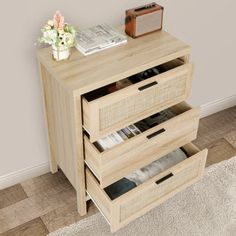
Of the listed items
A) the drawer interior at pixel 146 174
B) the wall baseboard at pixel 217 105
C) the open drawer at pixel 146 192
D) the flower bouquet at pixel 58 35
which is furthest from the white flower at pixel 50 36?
the wall baseboard at pixel 217 105

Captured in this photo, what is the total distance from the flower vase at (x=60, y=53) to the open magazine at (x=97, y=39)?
0.07m

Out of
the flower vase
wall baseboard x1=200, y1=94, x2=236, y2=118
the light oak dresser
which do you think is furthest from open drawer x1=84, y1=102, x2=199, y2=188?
wall baseboard x1=200, y1=94, x2=236, y2=118

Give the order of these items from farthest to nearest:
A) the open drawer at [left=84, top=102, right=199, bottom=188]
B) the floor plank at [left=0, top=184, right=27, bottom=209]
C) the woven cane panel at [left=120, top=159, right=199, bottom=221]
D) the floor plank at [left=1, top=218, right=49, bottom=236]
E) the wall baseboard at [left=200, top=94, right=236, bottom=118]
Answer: the wall baseboard at [left=200, top=94, right=236, bottom=118] → the floor plank at [left=0, top=184, right=27, bottom=209] → the floor plank at [left=1, top=218, right=49, bottom=236] → the woven cane panel at [left=120, top=159, right=199, bottom=221] → the open drawer at [left=84, top=102, right=199, bottom=188]

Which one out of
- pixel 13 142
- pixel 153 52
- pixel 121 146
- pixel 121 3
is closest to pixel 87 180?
pixel 121 146

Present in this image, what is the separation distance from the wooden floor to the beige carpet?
7 cm

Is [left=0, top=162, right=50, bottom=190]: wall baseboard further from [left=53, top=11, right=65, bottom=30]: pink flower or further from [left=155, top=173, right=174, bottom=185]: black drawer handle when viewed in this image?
[left=53, top=11, right=65, bottom=30]: pink flower

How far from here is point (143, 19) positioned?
5.51ft

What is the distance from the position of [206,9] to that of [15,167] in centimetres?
122

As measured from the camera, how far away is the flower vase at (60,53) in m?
1.55

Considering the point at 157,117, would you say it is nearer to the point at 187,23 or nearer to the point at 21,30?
the point at 187,23

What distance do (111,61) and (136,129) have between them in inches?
12.9

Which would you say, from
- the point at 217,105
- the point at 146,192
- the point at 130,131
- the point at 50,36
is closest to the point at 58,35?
the point at 50,36

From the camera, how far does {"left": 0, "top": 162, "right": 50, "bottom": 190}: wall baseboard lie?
2027 millimetres

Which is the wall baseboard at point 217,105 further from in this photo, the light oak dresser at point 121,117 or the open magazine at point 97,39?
the open magazine at point 97,39
